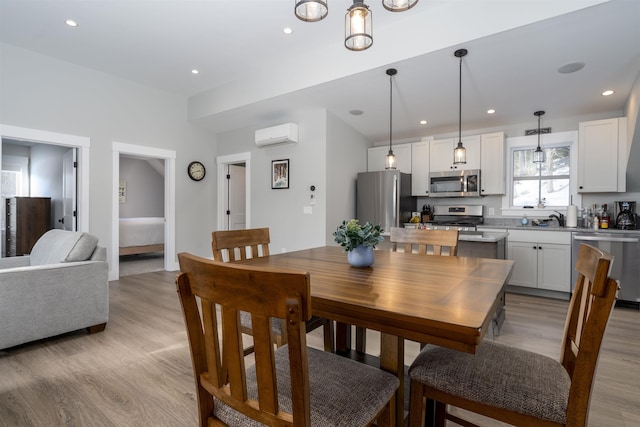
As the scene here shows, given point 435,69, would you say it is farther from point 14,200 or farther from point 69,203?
point 14,200

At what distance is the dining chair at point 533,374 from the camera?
86 centimetres

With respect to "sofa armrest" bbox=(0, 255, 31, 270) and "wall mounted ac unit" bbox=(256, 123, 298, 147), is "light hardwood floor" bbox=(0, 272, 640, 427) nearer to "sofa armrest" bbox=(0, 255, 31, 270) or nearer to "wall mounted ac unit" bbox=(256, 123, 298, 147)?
"sofa armrest" bbox=(0, 255, 31, 270)

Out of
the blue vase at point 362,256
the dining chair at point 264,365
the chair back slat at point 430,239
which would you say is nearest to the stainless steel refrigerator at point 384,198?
the chair back slat at point 430,239

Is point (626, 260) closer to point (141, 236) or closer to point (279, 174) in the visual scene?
point (279, 174)

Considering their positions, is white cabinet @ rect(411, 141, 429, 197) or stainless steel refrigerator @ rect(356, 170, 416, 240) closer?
stainless steel refrigerator @ rect(356, 170, 416, 240)

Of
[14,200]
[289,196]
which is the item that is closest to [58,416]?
[289,196]

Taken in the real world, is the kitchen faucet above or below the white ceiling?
below

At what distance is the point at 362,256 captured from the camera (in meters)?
1.56

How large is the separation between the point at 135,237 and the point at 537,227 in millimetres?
6888

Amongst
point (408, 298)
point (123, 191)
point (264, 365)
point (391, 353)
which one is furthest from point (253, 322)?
point (123, 191)

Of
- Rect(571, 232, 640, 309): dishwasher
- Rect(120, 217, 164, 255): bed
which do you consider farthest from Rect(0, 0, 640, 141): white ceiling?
Rect(120, 217, 164, 255): bed

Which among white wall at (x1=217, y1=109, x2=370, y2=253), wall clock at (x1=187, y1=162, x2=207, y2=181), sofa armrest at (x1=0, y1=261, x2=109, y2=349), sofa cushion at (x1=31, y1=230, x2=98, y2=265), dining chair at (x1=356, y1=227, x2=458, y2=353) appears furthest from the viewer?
wall clock at (x1=187, y1=162, x2=207, y2=181)

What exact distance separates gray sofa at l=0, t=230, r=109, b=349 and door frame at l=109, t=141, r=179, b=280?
1699 millimetres

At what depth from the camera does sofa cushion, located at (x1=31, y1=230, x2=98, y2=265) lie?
2586mm
